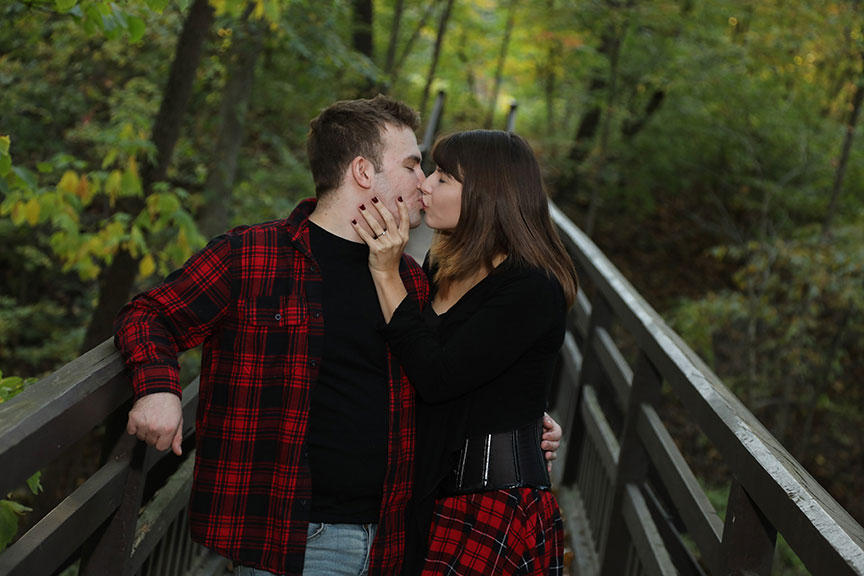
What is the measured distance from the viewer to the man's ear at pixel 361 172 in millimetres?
2451

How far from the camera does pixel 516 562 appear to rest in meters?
2.47

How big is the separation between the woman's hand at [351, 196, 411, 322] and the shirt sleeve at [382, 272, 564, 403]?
0.14 ft

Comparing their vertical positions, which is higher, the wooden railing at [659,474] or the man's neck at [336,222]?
the man's neck at [336,222]

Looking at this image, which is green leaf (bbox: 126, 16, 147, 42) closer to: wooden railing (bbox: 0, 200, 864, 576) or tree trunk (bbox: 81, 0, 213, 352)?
tree trunk (bbox: 81, 0, 213, 352)

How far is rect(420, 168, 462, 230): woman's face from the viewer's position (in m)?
2.67

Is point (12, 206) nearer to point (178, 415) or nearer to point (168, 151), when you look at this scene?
point (168, 151)

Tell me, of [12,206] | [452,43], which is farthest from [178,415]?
[452,43]

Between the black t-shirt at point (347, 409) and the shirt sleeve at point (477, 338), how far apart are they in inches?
3.1

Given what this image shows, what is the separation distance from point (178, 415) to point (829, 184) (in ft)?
42.7

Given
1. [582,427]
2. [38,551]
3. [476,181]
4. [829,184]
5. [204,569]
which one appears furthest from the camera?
[829,184]

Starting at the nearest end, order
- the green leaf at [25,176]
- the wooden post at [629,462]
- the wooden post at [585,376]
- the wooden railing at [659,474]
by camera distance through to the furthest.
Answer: the wooden railing at [659,474]
the wooden post at [629,462]
the green leaf at [25,176]
the wooden post at [585,376]

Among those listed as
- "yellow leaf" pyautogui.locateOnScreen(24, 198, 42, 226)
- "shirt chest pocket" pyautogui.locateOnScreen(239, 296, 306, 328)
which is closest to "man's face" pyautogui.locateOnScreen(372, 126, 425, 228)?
"shirt chest pocket" pyautogui.locateOnScreen(239, 296, 306, 328)

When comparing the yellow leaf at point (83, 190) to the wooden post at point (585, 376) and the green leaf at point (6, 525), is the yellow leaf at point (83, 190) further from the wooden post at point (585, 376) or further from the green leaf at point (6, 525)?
the green leaf at point (6, 525)

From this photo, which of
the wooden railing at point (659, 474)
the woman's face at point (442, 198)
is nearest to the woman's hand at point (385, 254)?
the woman's face at point (442, 198)
